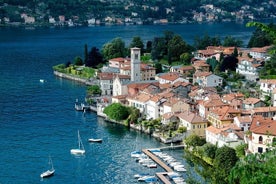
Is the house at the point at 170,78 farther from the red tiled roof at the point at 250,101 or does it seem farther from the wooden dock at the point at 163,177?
the wooden dock at the point at 163,177

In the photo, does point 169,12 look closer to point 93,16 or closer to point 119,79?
point 93,16

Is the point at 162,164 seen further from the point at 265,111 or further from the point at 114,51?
the point at 114,51

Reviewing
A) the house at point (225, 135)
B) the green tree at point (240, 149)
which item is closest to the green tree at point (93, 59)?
the house at point (225, 135)

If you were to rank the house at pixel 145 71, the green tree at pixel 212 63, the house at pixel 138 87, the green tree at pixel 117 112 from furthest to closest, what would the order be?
the green tree at pixel 212 63, the house at pixel 145 71, the house at pixel 138 87, the green tree at pixel 117 112

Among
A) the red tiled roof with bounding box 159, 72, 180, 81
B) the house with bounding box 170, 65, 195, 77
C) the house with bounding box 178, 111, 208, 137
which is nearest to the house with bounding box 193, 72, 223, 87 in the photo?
the red tiled roof with bounding box 159, 72, 180, 81

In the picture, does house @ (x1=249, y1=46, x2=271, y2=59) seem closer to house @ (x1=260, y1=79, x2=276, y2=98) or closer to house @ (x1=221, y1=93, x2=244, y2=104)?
house @ (x1=260, y1=79, x2=276, y2=98)

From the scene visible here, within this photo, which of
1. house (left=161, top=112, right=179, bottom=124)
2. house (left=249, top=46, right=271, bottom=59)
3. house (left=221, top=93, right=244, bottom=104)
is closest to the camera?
house (left=161, top=112, right=179, bottom=124)
